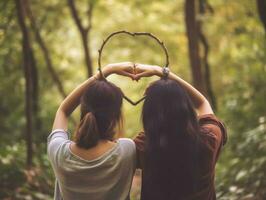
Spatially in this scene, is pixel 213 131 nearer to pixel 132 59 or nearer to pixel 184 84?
pixel 184 84

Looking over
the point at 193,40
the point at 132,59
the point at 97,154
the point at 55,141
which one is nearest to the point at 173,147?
the point at 97,154

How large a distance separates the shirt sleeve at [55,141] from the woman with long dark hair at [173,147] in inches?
16.6

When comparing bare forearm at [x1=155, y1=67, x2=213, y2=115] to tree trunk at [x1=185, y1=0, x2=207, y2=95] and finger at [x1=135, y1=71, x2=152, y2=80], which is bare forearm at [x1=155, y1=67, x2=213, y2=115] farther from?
tree trunk at [x1=185, y1=0, x2=207, y2=95]

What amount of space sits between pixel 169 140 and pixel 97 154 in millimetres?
387

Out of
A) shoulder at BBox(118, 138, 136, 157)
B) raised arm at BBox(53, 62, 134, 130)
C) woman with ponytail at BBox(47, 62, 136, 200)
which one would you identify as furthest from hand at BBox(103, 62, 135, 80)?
shoulder at BBox(118, 138, 136, 157)

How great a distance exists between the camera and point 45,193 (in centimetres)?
659

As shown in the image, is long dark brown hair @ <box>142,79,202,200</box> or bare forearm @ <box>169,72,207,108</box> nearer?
long dark brown hair @ <box>142,79,202,200</box>

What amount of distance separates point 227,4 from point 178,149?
30.9 feet

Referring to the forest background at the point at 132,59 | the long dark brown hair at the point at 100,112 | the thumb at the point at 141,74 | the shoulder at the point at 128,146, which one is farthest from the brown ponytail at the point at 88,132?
the forest background at the point at 132,59

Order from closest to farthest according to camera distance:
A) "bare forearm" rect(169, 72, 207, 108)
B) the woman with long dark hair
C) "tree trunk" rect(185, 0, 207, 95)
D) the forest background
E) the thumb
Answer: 1. the woman with long dark hair
2. the thumb
3. "bare forearm" rect(169, 72, 207, 108)
4. the forest background
5. "tree trunk" rect(185, 0, 207, 95)

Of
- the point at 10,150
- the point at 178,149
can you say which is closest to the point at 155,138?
the point at 178,149

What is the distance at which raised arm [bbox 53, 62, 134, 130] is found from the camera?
3.23 m

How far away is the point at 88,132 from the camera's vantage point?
9.84 feet

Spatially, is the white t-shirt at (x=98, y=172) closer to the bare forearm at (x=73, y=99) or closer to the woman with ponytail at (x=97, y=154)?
the woman with ponytail at (x=97, y=154)
